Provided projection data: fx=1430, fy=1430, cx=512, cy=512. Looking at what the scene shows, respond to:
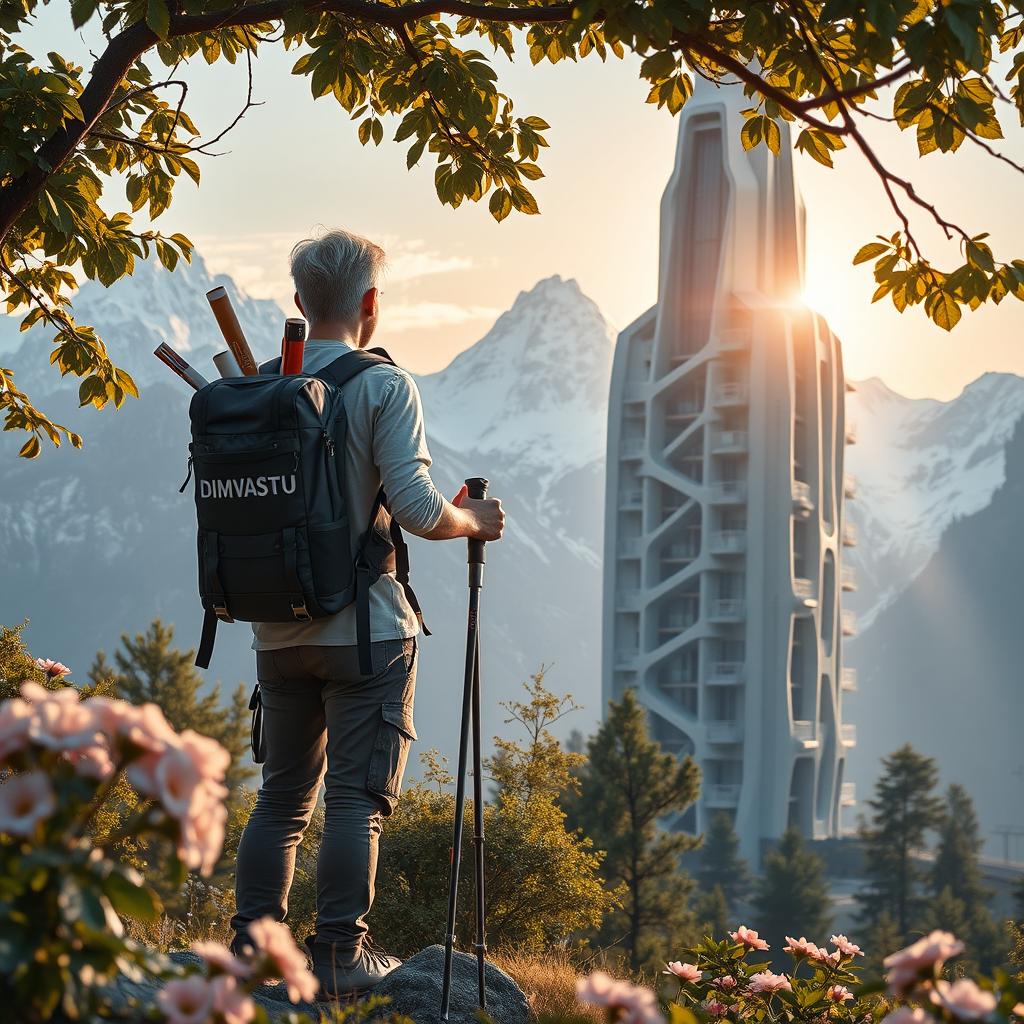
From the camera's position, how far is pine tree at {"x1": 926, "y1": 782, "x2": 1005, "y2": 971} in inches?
1709

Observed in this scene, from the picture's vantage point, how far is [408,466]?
346 cm

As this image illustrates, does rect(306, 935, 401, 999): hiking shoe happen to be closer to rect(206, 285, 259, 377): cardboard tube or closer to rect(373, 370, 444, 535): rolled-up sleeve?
rect(373, 370, 444, 535): rolled-up sleeve

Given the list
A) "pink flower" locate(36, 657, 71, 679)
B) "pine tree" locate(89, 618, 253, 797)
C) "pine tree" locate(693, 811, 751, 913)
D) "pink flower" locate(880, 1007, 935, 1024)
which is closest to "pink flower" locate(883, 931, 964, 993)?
"pink flower" locate(880, 1007, 935, 1024)

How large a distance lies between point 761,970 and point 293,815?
149 centimetres

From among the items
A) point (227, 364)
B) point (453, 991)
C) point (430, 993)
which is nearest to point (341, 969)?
point (430, 993)

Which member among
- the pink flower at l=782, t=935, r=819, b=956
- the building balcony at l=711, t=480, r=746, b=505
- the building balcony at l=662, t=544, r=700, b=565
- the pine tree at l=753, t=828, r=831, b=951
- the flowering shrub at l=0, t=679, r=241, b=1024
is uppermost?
the building balcony at l=711, t=480, r=746, b=505

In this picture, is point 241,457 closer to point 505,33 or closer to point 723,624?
point 505,33

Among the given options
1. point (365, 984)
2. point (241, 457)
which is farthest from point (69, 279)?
point (365, 984)

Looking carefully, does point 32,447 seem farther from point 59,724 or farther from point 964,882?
point 964,882

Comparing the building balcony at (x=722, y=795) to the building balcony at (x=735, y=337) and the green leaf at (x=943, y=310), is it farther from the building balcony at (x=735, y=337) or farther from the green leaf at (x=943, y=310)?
the green leaf at (x=943, y=310)

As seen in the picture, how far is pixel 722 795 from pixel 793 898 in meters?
14.6

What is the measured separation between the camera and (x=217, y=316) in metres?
3.91

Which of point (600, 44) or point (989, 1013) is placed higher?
point (600, 44)

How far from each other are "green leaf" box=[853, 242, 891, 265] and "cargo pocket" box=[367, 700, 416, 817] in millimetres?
1871
